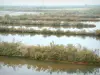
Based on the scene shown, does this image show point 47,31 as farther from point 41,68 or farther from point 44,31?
point 41,68

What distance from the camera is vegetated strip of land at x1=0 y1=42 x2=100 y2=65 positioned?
15.3 ft

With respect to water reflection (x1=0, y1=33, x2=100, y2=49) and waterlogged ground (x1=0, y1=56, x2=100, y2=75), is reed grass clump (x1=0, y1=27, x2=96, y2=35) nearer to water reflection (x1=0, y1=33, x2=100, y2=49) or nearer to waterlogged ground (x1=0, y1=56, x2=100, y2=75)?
water reflection (x1=0, y1=33, x2=100, y2=49)

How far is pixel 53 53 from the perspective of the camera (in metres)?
4.81

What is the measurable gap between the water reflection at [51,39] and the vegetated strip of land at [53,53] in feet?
0.77

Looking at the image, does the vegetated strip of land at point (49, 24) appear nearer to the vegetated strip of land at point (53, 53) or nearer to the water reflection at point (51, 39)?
the water reflection at point (51, 39)

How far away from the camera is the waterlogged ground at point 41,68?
14.5ft

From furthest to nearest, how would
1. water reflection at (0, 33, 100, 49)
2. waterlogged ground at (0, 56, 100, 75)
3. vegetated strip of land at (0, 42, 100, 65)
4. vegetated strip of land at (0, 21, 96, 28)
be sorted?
vegetated strip of land at (0, 21, 96, 28) < water reflection at (0, 33, 100, 49) < vegetated strip of land at (0, 42, 100, 65) < waterlogged ground at (0, 56, 100, 75)

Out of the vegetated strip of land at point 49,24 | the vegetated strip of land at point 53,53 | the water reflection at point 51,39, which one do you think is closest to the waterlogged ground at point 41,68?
the vegetated strip of land at point 53,53

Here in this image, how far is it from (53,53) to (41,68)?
0.38 meters

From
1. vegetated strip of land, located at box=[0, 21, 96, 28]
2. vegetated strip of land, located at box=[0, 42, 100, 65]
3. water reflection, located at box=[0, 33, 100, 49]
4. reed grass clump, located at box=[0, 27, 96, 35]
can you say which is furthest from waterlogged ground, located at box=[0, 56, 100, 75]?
vegetated strip of land, located at box=[0, 21, 96, 28]

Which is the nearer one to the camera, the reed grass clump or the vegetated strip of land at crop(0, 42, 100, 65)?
the vegetated strip of land at crop(0, 42, 100, 65)

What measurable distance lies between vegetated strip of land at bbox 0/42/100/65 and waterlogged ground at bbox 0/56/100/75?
12cm

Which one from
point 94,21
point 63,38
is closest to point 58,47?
point 63,38

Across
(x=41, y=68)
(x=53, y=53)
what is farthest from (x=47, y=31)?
(x=41, y=68)
